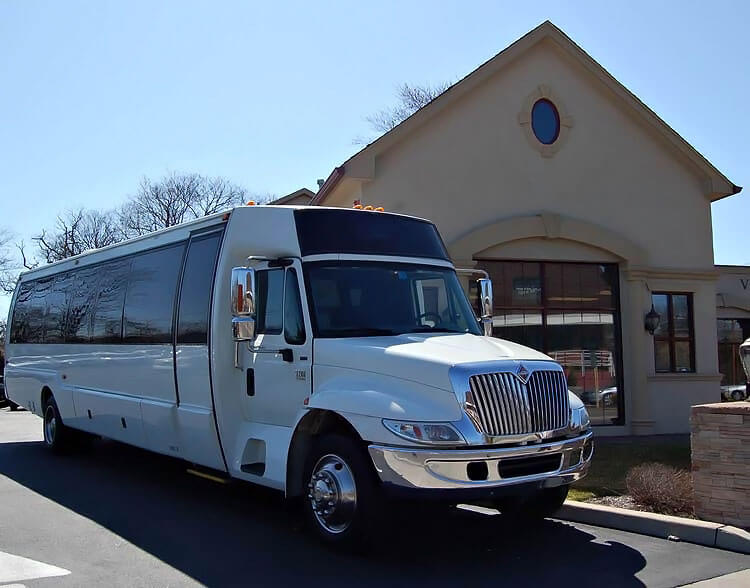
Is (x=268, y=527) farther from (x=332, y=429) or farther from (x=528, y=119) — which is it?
(x=528, y=119)

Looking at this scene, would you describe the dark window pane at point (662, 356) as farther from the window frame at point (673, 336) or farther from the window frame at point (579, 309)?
the window frame at point (579, 309)

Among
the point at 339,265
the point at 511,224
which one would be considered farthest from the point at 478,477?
the point at 511,224

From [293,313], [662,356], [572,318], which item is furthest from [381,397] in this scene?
[662,356]

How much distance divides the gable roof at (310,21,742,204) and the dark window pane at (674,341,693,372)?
10.2ft

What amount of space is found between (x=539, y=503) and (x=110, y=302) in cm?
646

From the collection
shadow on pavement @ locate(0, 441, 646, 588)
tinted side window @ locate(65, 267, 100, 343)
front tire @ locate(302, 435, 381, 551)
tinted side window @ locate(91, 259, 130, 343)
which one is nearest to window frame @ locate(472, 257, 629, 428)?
tinted side window @ locate(91, 259, 130, 343)

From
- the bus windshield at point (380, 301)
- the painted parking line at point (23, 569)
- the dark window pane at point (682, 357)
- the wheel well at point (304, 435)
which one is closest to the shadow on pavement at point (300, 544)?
the wheel well at point (304, 435)

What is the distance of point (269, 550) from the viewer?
6.95 metres

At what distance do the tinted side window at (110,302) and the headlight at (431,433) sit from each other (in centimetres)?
570

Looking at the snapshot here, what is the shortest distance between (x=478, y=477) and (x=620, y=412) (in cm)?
1029

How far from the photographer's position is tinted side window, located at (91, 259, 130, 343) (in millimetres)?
10866

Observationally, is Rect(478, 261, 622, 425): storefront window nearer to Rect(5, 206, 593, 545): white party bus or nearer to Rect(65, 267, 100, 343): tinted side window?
Rect(5, 206, 593, 545): white party bus

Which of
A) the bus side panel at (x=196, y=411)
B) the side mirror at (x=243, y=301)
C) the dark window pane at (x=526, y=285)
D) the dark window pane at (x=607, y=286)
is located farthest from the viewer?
the dark window pane at (x=607, y=286)

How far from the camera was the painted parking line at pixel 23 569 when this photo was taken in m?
6.22
